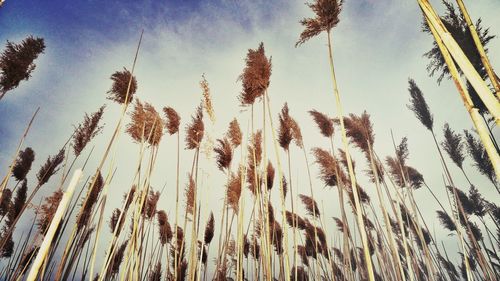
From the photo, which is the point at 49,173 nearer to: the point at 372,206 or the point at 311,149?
the point at 311,149

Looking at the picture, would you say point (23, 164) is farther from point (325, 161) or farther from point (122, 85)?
point (325, 161)

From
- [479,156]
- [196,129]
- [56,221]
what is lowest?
[56,221]

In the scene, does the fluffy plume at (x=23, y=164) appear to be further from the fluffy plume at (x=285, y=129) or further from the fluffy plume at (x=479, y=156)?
the fluffy plume at (x=479, y=156)

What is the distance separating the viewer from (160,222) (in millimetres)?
7215

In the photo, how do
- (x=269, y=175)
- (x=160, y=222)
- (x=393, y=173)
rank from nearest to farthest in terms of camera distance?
(x=269, y=175) → (x=160, y=222) → (x=393, y=173)

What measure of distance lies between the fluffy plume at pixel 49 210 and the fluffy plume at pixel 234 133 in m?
3.45

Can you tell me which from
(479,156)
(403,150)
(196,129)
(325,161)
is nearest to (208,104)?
(196,129)

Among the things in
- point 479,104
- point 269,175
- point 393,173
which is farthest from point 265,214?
point 393,173

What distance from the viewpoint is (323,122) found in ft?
20.1

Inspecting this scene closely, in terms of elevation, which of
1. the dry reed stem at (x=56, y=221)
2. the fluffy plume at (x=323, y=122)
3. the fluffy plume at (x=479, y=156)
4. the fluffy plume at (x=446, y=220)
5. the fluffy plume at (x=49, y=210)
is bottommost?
the dry reed stem at (x=56, y=221)

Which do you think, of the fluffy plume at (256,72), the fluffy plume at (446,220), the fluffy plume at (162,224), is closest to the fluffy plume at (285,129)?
the fluffy plume at (256,72)

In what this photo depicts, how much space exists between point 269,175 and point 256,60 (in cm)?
258

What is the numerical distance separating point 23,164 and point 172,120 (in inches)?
207

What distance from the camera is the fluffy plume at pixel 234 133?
16.8 feet
